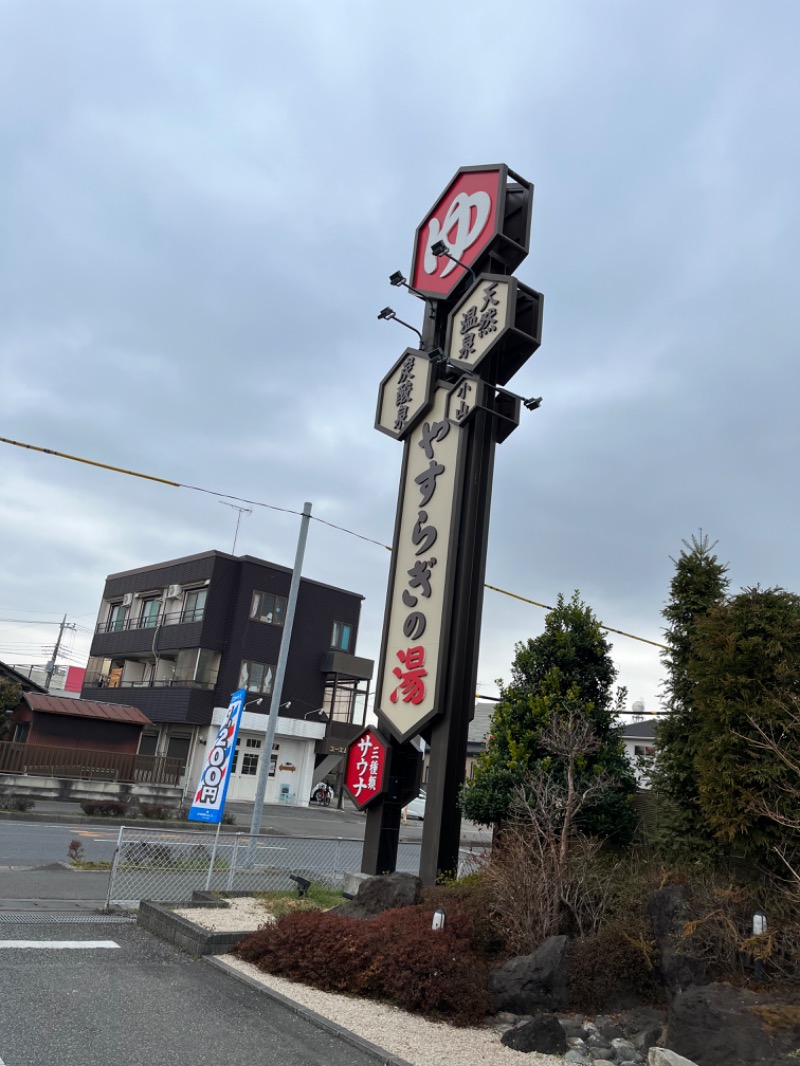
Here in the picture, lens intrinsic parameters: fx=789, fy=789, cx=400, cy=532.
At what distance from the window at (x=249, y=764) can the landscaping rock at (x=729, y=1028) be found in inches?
1305

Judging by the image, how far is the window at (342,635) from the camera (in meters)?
41.8

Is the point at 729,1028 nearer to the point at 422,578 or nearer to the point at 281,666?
the point at 422,578

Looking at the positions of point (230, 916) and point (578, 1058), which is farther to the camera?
point (230, 916)

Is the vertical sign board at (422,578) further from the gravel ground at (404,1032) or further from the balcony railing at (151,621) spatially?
the balcony railing at (151,621)

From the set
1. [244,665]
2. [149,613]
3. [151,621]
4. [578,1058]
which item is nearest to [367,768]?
[578,1058]

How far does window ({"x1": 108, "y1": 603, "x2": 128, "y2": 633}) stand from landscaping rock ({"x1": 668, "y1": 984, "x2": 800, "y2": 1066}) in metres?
41.7

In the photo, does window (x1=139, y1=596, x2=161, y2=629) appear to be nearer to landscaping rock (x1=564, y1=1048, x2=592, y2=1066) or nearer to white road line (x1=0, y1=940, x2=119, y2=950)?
white road line (x1=0, y1=940, x2=119, y2=950)

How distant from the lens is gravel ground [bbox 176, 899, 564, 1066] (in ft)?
20.0

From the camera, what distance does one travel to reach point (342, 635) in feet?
139

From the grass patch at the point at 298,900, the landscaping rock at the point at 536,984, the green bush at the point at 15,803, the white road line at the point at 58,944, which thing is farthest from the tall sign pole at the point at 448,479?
the green bush at the point at 15,803

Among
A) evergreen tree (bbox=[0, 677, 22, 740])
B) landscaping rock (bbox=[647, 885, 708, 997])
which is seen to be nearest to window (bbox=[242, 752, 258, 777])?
evergreen tree (bbox=[0, 677, 22, 740])

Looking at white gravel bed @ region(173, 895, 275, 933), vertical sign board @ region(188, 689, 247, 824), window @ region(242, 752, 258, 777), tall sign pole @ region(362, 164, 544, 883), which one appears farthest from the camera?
window @ region(242, 752, 258, 777)

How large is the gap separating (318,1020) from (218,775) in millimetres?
5828

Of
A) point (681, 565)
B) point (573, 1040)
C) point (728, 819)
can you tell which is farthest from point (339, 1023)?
point (681, 565)
